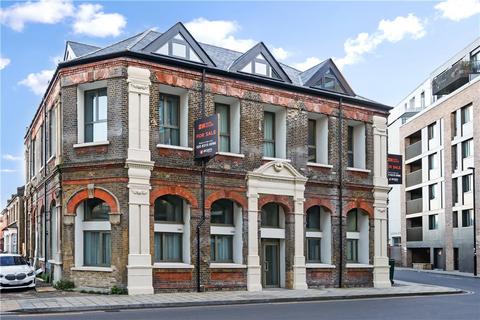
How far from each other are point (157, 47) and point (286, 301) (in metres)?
10.1

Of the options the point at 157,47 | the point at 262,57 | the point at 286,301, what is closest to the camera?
the point at 286,301

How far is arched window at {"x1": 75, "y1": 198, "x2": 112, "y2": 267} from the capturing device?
882 inches

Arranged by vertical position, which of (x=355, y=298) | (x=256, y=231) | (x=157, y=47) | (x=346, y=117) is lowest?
(x=355, y=298)

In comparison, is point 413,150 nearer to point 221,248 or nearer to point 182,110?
point 221,248

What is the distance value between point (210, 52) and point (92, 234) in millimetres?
9299

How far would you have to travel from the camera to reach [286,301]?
21.7 m

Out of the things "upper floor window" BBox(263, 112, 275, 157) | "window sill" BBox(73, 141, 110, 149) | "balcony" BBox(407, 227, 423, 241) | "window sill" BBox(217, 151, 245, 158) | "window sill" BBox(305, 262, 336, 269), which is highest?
"upper floor window" BBox(263, 112, 275, 157)

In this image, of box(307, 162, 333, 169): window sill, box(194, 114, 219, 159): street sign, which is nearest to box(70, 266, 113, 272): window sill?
box(194, 114, 219, 159): street sign

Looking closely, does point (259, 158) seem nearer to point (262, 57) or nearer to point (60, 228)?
point (262, 57)

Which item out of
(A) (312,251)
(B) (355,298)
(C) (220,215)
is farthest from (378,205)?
(C) (220,215)

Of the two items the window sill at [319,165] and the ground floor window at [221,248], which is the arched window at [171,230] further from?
the window sill at [319,165]

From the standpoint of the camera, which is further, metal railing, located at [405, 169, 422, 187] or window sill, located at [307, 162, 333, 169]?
metal railing, located at [405, 169, 422, 187]

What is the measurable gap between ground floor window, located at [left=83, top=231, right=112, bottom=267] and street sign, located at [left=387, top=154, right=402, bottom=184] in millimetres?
14655

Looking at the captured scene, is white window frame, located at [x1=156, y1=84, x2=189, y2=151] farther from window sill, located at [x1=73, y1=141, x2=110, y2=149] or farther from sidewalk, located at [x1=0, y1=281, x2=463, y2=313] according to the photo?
sidewalk, located at [x1=0, y1=281, x2=463, y2=313]
